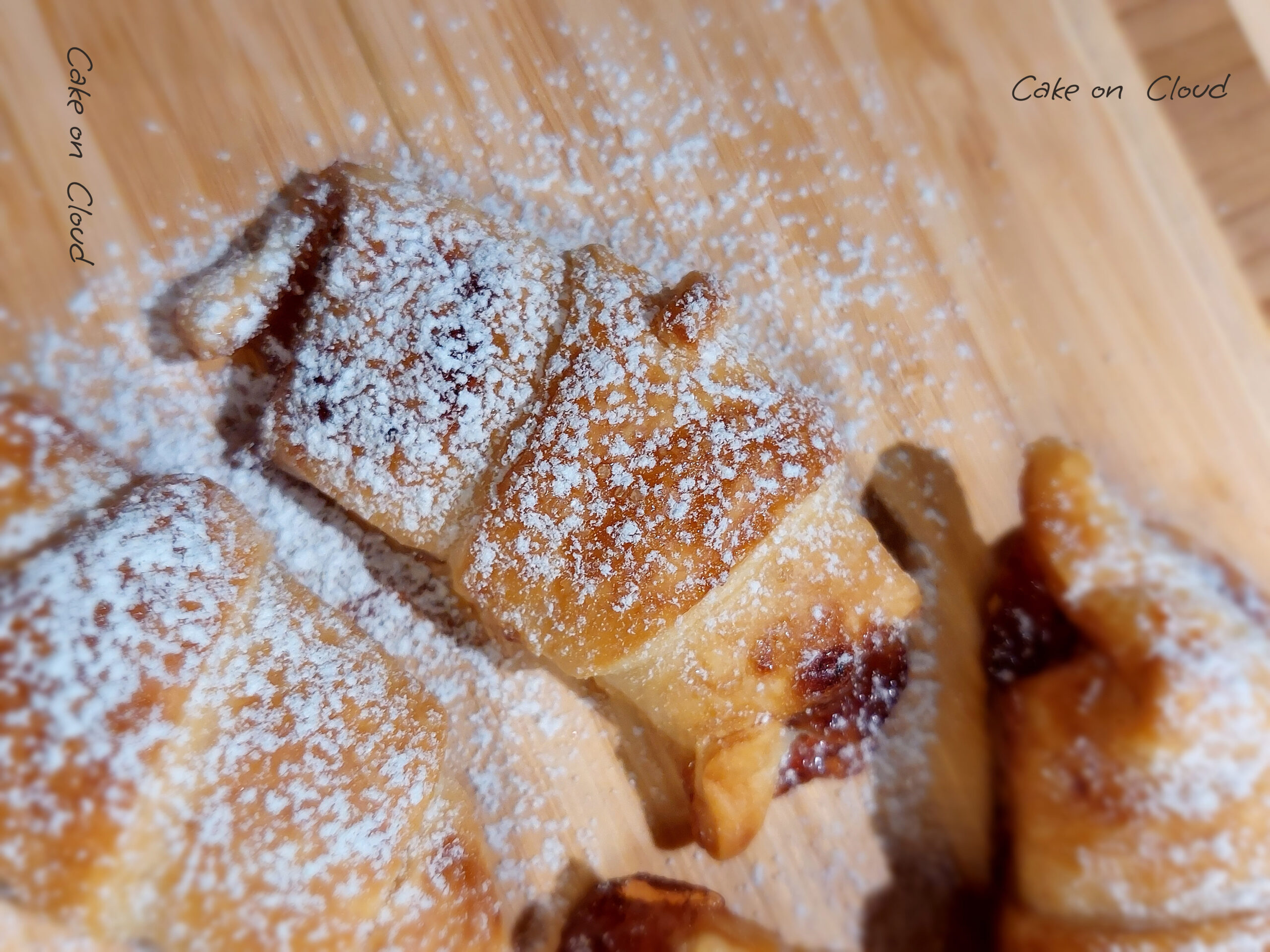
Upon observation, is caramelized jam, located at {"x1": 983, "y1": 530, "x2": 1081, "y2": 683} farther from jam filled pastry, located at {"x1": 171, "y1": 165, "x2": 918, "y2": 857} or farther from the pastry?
jam filled pastry, located at {"x1": 171, "y1": 165, "x2": 918, "y2": 857}

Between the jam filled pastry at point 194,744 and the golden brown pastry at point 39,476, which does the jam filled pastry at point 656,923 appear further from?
the golden brown pastry at point 39,476

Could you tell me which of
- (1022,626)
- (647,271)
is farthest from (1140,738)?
(647,271)

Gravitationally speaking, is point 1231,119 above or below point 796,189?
below

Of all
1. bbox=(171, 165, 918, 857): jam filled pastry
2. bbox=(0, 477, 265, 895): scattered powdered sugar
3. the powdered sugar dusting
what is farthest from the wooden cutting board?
bbox=(0, 477, 265, 895): scattered powdered sugar

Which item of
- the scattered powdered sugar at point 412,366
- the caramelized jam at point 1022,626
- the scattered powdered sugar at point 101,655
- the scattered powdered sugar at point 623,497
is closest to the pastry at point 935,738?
the caramelized jam at point 1022,626

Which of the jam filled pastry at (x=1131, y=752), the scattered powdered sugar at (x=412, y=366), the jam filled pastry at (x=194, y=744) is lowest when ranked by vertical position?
the jam filled pastry at (x=1131, y=752)

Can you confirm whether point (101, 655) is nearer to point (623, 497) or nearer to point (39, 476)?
point (39, 476)

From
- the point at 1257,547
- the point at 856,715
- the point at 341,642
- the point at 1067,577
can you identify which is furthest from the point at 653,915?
the point at 1257,547
